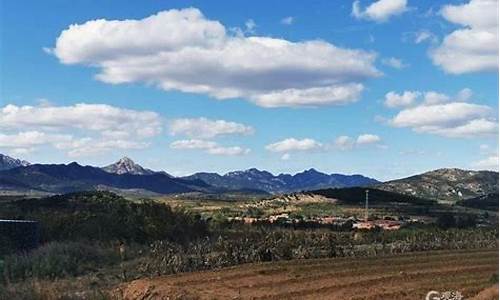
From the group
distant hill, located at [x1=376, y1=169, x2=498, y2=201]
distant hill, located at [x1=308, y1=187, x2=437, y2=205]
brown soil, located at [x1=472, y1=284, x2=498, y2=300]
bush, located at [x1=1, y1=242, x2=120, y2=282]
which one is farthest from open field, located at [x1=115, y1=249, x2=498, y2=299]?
distant hill, located at [x1=376, y1=169, x2=498, y2=201]

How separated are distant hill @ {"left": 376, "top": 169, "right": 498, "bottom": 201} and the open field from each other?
407ft

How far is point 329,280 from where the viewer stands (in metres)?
17.3

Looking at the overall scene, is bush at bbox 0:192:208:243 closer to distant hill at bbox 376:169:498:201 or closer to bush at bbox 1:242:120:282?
bush at bbox 1:242:120:282

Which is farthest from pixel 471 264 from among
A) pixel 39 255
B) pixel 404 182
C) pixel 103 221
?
pixel 404 182

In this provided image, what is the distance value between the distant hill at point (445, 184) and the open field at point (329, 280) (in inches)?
4889

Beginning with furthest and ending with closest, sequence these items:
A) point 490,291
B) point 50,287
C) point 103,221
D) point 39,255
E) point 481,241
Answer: point 103,221 → point 481,241 → point 39,255 → point 50,287 → point 490,291

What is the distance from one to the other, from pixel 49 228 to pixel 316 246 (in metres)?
11.1

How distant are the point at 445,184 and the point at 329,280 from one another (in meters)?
148

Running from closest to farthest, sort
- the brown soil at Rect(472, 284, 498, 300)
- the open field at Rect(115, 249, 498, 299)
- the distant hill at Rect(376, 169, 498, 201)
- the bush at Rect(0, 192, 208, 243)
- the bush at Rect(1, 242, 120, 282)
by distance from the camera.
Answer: the brown soil at Rect(472, 284, 498, 300) → the open field at Rect(115, 249, 498, 299) → the bush at Rect(1, 242, 120, 282) → the bush at Rect(0, 192, 208, 243) → the distant hill at Rect(376, 169, 498, 201)

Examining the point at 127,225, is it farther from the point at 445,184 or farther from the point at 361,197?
the point at 445,184

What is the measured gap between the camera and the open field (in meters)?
15.2

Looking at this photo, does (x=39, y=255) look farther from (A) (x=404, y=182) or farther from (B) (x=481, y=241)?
(A) (x=404, y=182)

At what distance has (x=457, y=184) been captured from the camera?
161500mm

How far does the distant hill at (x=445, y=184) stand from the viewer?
148375 millimetres
